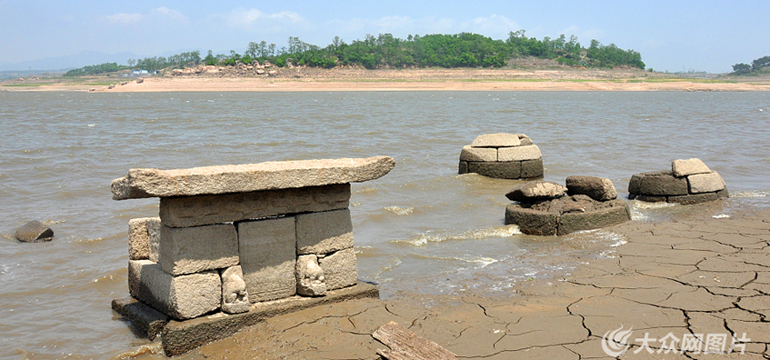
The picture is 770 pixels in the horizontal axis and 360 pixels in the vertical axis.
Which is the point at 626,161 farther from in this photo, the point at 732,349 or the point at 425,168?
the point at 732,349

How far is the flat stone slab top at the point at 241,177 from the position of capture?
3904 mm

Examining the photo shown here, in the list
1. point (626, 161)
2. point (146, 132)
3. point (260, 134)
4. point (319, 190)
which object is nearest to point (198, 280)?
point (319, 190)

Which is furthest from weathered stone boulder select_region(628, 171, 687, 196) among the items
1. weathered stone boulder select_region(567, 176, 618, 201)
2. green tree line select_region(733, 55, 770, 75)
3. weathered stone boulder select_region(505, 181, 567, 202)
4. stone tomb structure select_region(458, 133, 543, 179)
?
green tree line select_region(733, 55, 770, 75)

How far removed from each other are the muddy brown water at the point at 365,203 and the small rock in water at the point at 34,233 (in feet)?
0.50

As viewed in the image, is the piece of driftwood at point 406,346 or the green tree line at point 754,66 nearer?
A: the piece of driftwood at point 406,346

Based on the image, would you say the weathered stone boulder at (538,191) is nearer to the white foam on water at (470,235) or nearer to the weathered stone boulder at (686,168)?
the white foam on water at (470,235)

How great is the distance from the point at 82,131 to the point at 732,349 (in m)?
25.1

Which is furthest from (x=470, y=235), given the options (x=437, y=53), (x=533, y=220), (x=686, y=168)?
(x=437, y=53)

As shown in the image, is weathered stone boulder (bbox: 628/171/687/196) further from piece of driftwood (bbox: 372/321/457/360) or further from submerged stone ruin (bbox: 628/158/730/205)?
piece of driftwood (bbox: 372/321/457/360)

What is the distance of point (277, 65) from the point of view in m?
104

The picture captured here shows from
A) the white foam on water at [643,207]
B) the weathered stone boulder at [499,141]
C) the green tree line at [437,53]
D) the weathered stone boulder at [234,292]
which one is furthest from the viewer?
the green tree line at [437,53]

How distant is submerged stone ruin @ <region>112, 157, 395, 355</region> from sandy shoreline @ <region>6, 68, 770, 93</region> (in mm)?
79222

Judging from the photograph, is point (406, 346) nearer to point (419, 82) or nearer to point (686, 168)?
point (686, 168)

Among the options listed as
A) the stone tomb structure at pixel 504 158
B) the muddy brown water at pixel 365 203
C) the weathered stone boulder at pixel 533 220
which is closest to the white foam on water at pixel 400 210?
the muddy brown water at pixel 365 203
